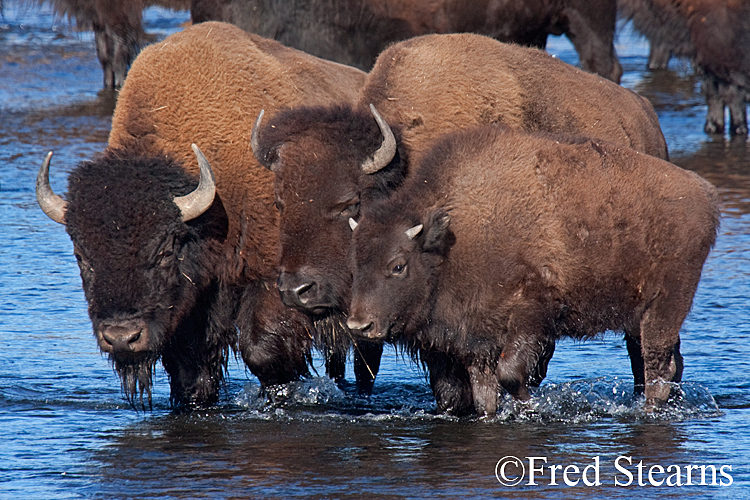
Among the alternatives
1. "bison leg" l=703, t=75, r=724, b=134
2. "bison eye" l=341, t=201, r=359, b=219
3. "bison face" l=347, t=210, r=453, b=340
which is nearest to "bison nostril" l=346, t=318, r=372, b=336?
"bison face" l=347, t=210, r=453, b=340

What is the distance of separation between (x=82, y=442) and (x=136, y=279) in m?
0.86

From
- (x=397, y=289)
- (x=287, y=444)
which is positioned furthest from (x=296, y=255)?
(x=287, y=444)

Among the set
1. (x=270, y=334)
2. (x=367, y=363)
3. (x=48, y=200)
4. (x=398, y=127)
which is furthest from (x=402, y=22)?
(x=48, y=200)

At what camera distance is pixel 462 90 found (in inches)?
273

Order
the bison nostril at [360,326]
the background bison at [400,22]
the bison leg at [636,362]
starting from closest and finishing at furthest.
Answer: the bison nostril at [360,326], the bison leg at [636,362], the background bison at [400,22]

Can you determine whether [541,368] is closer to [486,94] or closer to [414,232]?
[414,232]

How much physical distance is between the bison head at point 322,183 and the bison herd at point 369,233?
0.01 meters

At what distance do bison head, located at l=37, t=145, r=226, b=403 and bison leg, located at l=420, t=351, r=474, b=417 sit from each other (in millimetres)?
1337

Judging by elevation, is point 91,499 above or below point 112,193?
below

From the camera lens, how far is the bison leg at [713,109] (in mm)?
13359

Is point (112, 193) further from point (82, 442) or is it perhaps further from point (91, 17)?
point (91, 17)

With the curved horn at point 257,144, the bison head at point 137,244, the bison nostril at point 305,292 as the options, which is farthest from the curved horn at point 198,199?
the bison nostril at point 305,292

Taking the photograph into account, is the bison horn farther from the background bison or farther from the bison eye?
the background bison

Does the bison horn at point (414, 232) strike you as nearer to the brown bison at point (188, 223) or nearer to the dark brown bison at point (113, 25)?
the brown bison at point (188, 223)
